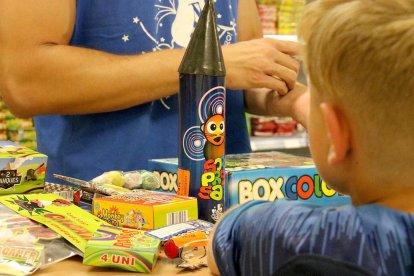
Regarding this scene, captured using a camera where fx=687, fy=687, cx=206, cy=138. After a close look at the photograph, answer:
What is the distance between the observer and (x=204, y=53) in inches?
40.6

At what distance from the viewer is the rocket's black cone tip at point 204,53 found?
40.4 inches

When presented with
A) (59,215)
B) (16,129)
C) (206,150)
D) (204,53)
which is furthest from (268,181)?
(16,129)

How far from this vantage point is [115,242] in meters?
0.87

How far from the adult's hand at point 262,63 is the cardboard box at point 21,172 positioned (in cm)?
50

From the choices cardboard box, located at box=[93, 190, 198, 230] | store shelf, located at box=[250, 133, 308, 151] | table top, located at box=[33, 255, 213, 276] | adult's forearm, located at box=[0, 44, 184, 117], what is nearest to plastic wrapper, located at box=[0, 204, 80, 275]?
table top, located at box=[33, 255, 213, 276]

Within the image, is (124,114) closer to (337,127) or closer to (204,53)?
(204,53)

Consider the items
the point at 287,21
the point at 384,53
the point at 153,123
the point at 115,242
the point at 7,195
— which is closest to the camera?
the point at 384,53

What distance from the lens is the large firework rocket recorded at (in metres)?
1.03

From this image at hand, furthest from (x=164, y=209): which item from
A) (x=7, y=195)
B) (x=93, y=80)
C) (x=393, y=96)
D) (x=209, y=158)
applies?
(x=93, y=80)

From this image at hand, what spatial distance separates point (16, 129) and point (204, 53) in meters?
1.99

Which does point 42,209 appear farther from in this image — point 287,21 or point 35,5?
point 287,21

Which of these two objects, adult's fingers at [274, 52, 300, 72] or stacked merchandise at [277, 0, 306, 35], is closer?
adult's fingers at [274, 52, 300, 72]

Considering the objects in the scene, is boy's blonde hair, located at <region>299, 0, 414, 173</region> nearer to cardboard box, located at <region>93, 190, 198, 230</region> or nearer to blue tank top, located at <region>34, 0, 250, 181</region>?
cardboard box, located at <region>93, 190, 198, 230</region>

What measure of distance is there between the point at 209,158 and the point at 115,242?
0.22 meters
